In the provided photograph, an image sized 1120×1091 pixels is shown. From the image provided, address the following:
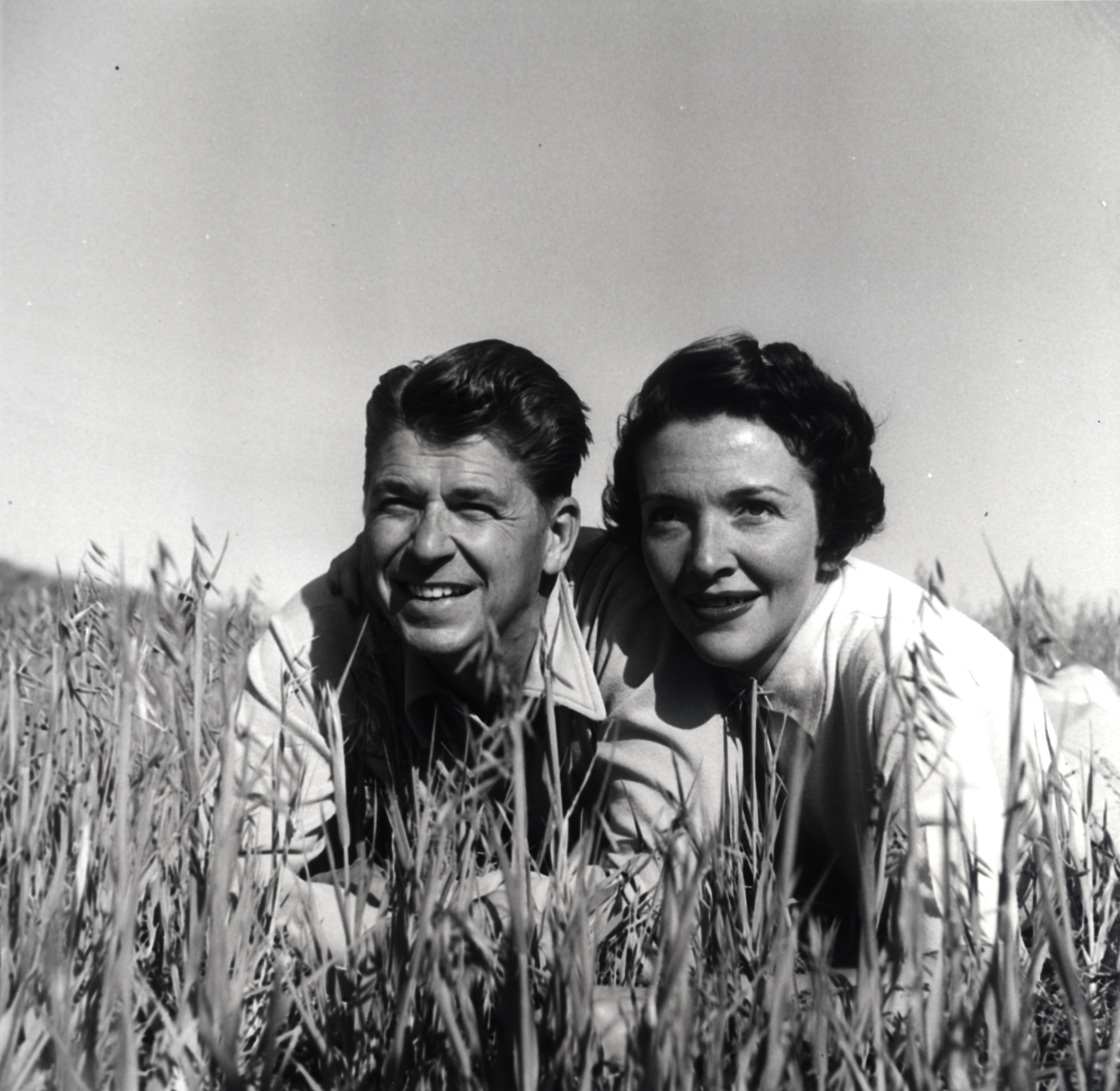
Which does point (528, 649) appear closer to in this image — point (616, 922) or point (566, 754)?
point (566, 754)

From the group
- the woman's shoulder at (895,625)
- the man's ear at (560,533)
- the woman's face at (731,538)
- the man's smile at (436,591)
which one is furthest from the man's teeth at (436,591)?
the woman's shoulder at (895,625)

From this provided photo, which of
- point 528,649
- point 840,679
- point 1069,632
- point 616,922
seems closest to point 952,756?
point 840,679

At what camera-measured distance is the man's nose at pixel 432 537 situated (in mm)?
2418

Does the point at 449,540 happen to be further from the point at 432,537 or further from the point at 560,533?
the point at 560,533

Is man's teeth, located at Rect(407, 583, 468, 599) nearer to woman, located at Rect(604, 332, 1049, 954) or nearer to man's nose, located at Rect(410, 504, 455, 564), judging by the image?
man's nose, located at Rect(410, 504, 455, 564)

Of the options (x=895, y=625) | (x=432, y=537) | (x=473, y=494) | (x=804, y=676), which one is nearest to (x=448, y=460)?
(x=473, y=494)

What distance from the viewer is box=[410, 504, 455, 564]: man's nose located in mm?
2418

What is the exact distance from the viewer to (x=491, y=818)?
1373 mm

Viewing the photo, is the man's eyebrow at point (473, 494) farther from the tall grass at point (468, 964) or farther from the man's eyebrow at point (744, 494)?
the tall grass at point (468, 964)

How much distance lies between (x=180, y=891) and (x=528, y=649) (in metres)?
1.18

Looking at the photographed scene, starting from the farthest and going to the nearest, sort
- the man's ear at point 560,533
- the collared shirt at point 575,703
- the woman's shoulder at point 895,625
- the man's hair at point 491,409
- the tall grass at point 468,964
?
the man's ear at point 560,533 → the man's hair at point 491,409 → the collared shirt at point 575,703 → the woman's shoulder at point 895,625 → the tall grass at point 468,964

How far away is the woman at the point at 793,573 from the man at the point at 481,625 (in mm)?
179

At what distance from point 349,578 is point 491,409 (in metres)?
0.56

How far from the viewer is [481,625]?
231cm
